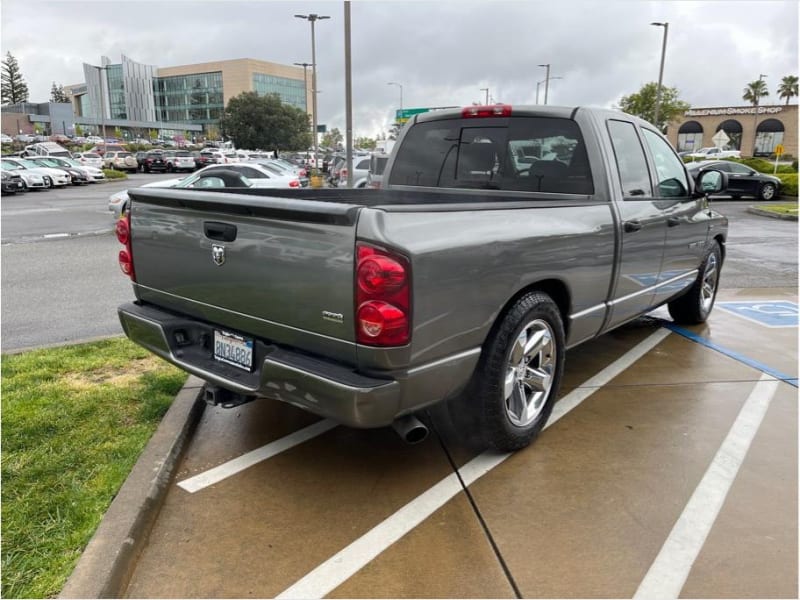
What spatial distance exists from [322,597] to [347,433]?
1491 millimetres

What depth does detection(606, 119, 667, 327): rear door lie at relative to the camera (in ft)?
14.0

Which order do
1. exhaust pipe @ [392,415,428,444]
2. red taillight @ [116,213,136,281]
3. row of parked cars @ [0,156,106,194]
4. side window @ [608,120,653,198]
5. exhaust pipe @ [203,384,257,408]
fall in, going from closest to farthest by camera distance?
exhaust pipe @ [392,415,428,444], exhaust pipe @ [203,384,257,408], red taillight @ [116,213,136,281], side window @ [608,120,653,198], row of parked cars @ [0,156,106,194]

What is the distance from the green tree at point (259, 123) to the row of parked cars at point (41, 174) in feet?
98.8

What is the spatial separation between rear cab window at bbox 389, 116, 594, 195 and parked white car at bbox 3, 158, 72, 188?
31.8 meters

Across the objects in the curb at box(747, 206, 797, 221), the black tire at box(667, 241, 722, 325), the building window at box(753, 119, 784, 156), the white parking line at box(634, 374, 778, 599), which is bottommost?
the white parking line at box(634, 374, 778, 599)

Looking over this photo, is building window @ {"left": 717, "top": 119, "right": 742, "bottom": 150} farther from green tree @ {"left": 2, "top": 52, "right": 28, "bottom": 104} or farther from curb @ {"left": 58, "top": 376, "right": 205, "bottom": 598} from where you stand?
green tree @ {"left": 2, "top": 52, "right": 28, "bottom": 104}

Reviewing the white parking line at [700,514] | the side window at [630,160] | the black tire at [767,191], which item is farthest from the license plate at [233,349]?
the black tire at [767,191]

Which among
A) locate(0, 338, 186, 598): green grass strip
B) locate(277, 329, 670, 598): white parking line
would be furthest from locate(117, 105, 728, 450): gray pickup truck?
locate(0, 338, 186, 598): green grass strip

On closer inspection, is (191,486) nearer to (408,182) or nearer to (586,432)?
(586,432)

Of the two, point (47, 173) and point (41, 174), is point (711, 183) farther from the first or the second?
point (47, 173)

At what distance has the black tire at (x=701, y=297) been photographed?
6.06 meters

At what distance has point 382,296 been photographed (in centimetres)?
261

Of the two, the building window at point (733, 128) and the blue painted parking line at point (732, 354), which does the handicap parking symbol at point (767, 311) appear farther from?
the building window at point (733, 128)

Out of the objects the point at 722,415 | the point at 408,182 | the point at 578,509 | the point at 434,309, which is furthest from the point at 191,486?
the point at 722,415
